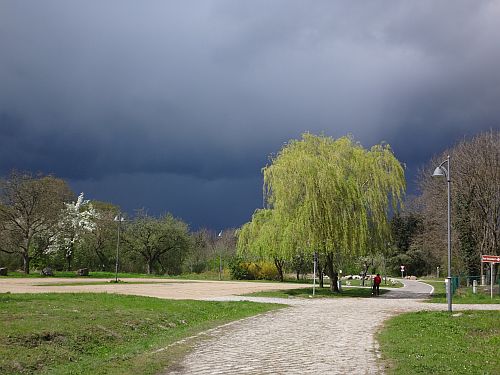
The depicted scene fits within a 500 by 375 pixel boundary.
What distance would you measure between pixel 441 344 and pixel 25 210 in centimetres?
5998

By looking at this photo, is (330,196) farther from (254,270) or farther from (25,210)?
(25,210)

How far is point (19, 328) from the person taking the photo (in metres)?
12.2

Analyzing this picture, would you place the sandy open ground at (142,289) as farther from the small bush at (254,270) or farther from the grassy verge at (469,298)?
the small bush at (254,270)

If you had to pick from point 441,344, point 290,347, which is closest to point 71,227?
point 290,347

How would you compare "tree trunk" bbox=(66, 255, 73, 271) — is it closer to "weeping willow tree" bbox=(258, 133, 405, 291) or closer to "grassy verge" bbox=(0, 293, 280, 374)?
"weeping willow tree" bbox=(258, 133, 405, 291)

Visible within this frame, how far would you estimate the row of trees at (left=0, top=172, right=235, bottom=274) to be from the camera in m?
64.3

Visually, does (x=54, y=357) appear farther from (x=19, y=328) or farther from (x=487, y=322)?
(x=487, y=322)

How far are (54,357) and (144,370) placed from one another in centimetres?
208

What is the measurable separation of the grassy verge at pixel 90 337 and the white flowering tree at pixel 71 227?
191ft

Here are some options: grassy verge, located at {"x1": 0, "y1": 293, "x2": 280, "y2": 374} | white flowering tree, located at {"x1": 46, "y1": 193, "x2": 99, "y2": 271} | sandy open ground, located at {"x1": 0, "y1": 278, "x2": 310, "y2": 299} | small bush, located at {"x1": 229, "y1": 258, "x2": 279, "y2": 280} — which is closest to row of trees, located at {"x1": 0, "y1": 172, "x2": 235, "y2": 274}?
white flowering tree, located at {"x1": 46, "y1": 193, "x2": 99, "y2": 271}

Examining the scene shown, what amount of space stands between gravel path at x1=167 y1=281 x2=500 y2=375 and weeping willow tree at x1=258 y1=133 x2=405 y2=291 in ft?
41.4

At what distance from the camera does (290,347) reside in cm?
1280

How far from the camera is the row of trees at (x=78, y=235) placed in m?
64.3

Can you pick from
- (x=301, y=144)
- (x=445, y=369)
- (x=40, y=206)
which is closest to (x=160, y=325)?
(x=445, y=369)
